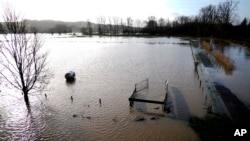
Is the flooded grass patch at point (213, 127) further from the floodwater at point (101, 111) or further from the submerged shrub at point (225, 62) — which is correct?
the submerged shrub at point (225, 62)

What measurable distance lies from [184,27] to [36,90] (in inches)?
3811

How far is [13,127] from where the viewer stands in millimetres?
14016

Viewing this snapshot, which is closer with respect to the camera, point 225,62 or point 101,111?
point 101,111

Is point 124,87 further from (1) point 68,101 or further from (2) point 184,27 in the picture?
(2) point 184,27

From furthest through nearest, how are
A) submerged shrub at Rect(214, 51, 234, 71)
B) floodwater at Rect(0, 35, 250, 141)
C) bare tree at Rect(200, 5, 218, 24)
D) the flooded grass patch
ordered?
bare tree at Rect(200, 5, 218, 24) < submerged shrub at Rect(214, 51, 234, 71) < floodwater at Rect(0, 35, 250, 141) < the flooded grass patch

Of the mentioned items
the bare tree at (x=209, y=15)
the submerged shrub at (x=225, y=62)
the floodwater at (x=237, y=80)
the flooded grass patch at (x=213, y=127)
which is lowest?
the flooded grass patch at (x=213, y=127)

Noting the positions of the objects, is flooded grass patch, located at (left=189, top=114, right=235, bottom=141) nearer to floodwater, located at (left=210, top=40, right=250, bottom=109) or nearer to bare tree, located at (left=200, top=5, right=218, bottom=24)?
floodwater, located at (left=210, top=40, right=250, bottom=109)

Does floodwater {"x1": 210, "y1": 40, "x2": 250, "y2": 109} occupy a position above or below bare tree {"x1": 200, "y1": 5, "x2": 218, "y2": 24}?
below

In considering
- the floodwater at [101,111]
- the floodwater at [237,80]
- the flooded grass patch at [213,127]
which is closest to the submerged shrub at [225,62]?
the floodwater at [237,80]

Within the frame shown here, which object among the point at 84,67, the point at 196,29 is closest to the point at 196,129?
the point at 84,67

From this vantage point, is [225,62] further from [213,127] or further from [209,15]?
[209,15]

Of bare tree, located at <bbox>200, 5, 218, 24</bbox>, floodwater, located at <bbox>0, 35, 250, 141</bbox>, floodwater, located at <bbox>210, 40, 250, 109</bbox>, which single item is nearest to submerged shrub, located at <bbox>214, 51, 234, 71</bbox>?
floodwater, located at <bbox>210, 40, 250, 109</bbox>

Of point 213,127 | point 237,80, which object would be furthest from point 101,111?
point 237,80

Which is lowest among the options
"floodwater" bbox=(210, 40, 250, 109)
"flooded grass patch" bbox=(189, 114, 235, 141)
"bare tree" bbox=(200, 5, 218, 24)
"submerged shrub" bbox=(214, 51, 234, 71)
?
"flooded grass patch" bbox=(189, 114, 235, 141)
